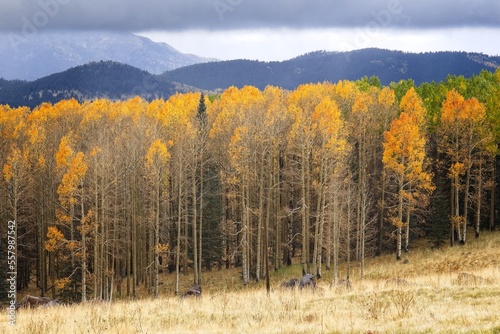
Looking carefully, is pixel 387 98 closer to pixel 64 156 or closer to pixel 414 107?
pixel 414 107

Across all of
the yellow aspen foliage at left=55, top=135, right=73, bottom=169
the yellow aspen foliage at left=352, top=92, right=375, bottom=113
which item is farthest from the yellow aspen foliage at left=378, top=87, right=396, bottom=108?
the yellow aspen foliage at left=55, top=135, right=73, bottom=169

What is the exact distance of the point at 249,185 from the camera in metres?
42.4

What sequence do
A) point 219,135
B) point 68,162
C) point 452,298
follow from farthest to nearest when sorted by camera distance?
1. point 219,135
2. point 68,162
3. point 452,298

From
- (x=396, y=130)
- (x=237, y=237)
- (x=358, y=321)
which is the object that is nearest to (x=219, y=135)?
(x=237, y=237)

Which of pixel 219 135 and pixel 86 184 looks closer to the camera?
pixel 86 184

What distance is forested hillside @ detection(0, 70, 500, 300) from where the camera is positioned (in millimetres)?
37094

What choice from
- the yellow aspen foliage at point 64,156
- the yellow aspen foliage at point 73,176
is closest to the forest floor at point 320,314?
the yellow aspen foliage at point 73,176

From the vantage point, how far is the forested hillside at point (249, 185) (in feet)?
122

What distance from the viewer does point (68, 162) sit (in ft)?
122

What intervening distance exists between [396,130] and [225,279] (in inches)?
752

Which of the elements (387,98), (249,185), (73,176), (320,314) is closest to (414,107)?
(387,98)

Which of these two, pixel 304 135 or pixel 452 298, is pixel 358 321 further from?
pixel 304 135

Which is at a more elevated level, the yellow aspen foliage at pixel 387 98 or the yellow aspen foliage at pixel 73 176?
the yellow aspen foliage at pixel 387 98

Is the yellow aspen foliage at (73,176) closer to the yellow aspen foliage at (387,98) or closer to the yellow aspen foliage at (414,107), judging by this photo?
the yellow aspen foliage at (414,107)
